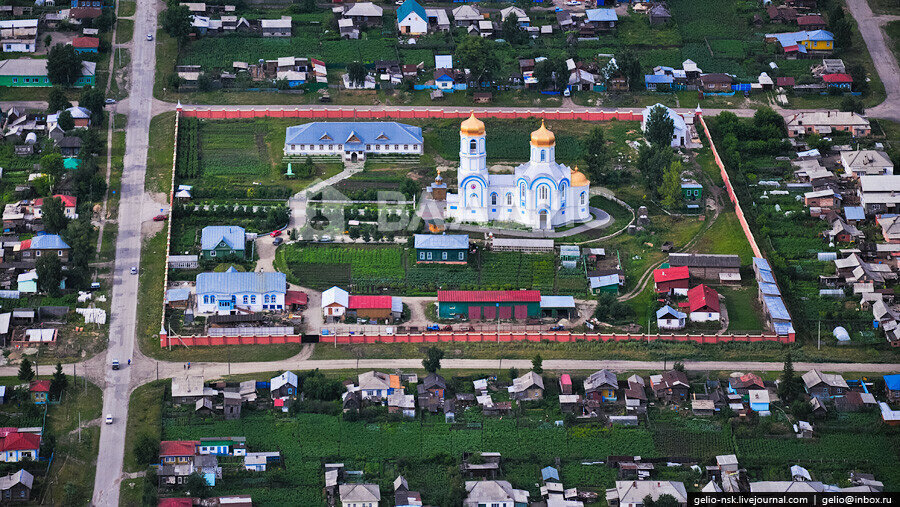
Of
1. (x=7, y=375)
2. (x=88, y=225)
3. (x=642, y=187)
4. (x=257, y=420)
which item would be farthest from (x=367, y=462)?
(x=642, y=187)

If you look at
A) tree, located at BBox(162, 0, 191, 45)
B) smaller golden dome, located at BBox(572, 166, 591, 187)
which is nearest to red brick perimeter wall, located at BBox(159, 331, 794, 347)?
smaller golden dome, located at BBox(572, 166, 591, 187)

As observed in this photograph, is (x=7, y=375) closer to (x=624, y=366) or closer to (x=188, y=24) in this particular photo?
(x=624, y=366)

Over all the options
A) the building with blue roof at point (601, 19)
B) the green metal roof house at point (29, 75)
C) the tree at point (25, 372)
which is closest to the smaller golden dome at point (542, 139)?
the building with blue roof at point (601, 19)

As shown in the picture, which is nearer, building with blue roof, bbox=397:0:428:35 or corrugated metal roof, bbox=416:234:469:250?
corrugated metal roof, bbox=416:234:469:250

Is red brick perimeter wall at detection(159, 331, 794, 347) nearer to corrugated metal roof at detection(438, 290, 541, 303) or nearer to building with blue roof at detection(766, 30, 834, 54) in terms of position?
corrugated metal roof at detection(438, 290, 541, 303)

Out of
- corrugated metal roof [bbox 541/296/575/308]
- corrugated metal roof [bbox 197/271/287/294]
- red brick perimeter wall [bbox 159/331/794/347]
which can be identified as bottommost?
red brick perimeter wall [bbox 159/331/794/347]
